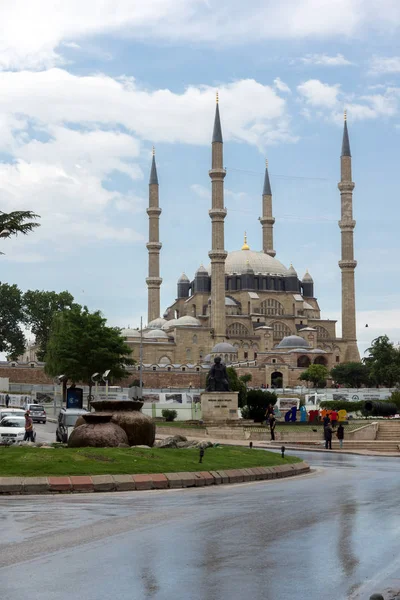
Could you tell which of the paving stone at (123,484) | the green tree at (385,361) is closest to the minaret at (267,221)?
the green tree at (385,361)

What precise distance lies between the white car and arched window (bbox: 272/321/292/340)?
89.8 meters

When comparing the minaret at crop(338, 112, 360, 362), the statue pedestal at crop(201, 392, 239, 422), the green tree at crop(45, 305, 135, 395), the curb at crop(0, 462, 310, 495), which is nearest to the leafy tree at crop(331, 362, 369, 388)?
the minaret at crop(338, 112, 360, 362)

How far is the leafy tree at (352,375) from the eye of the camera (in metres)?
96.7

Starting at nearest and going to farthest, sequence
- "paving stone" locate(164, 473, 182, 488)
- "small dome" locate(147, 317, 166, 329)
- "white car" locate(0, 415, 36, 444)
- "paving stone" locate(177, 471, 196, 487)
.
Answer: "paving stone" locate(164, 473, 182, 488)
"paving stone" locate(177, 471, 196, 487)
"white car" locate(0, 415, 36, 444)
"small dome" locate(147, 317, 166, 329)

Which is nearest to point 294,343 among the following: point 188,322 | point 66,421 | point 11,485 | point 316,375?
point 316,375

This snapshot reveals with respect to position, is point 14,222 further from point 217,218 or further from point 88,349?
point 217,218

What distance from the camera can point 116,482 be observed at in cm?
1549

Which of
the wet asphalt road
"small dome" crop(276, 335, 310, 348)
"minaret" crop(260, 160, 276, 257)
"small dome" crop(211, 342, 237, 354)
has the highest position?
"minaret" crop(260, 160, 276, 257)

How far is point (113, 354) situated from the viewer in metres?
63.6

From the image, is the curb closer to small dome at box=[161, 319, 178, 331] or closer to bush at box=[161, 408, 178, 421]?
bush at box=[161, 408, 178, 421]

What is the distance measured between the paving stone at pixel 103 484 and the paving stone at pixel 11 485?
3.83 feet

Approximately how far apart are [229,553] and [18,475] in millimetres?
7488

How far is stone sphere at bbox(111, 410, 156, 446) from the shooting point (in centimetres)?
2083

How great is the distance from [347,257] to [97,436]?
88.3 meters
